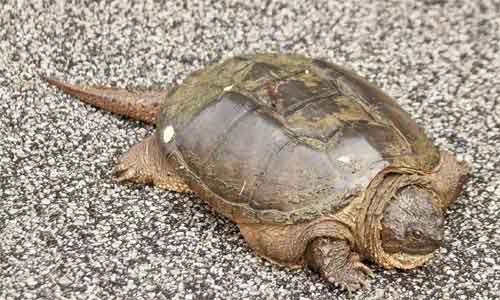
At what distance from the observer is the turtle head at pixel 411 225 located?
3.16 meters

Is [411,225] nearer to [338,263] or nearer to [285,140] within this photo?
[338,263]

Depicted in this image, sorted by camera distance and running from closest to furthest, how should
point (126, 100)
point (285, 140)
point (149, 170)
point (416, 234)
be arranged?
point (416, 234) → point (285, 140) → point (149, 170) → point (126, 100)

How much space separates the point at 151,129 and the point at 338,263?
164cm

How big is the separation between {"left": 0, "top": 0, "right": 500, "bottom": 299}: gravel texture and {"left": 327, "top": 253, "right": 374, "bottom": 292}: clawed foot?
7cm

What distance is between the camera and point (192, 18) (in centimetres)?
521

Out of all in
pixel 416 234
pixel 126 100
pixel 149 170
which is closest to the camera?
pixel 416 234

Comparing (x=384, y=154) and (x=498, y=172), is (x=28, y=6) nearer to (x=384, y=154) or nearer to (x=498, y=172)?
(x=384, y=154)

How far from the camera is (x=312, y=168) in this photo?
10.6 ft

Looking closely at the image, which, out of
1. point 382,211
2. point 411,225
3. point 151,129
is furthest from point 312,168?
point 151,129

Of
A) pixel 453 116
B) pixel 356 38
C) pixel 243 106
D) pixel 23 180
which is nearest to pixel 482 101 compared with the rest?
pixel 453 116

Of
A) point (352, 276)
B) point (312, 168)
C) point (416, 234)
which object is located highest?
point (312, 168)

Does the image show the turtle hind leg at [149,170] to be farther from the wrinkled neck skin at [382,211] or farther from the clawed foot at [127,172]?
the wrinkled neck skin at [382,211]

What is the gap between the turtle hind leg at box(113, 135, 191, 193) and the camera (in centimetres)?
380

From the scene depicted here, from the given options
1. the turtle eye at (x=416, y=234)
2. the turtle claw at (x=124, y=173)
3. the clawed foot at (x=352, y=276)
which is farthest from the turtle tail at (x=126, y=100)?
the turtle eye at (x=416, y=234)
